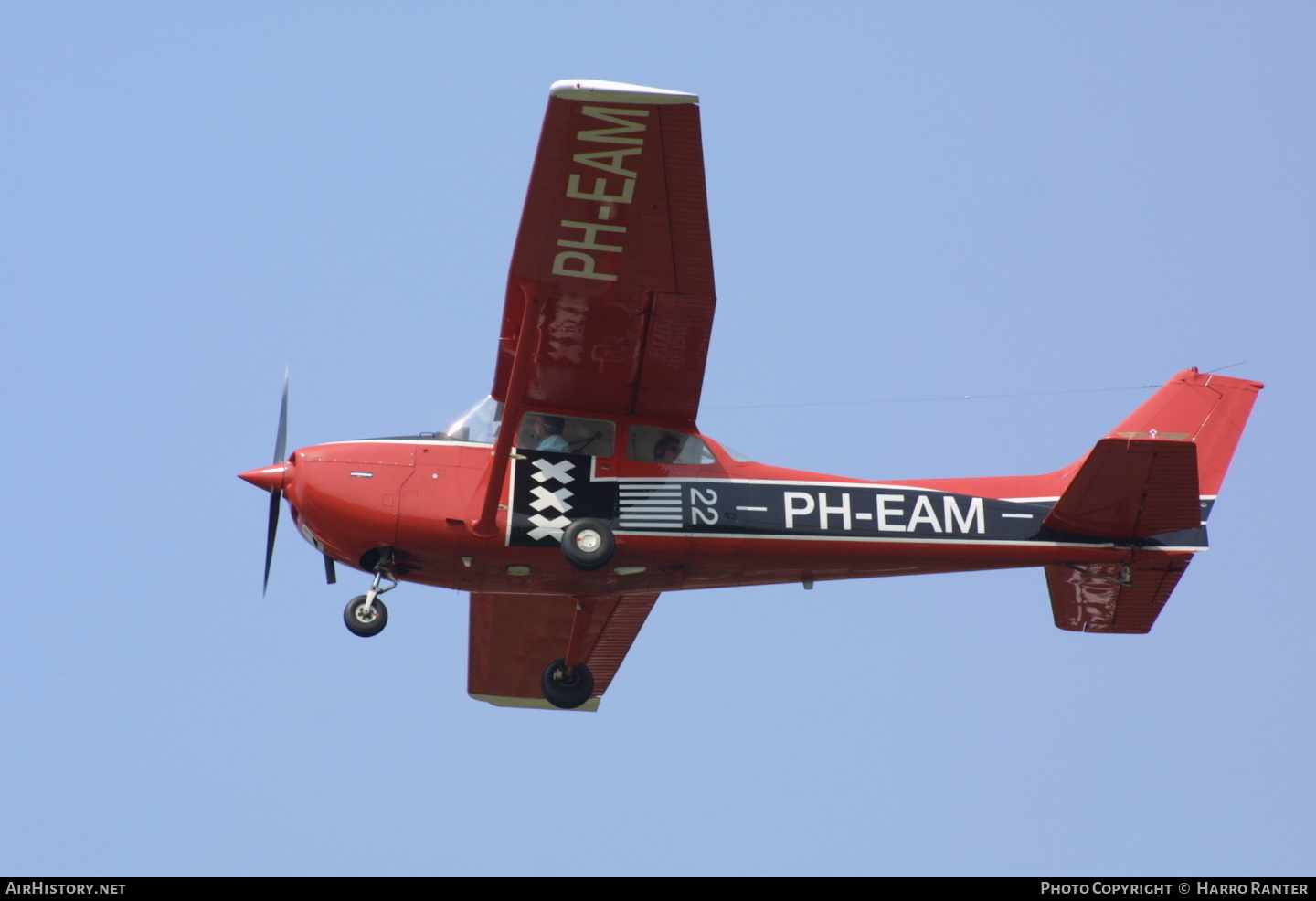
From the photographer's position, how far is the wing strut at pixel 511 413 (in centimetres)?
1389

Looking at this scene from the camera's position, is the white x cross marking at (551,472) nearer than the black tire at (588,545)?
No

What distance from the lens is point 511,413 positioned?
46.4 feet

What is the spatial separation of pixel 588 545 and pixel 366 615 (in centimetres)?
201

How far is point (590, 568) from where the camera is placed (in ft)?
46.5

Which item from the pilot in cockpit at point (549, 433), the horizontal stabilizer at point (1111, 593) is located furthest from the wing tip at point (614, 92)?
the horizontal stabilizer at point (1111, 593)

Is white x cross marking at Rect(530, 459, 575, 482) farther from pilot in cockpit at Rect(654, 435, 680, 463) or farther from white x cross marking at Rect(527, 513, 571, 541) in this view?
pilot in cockpit at Rect(654, 435, 680, 463)

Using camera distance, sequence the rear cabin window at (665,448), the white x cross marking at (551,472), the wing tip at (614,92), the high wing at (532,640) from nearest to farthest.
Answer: the wing tip at (614,92), the white x cross marking at (551,472), the rear cabin window at (665,448), the high wing at (532,640)

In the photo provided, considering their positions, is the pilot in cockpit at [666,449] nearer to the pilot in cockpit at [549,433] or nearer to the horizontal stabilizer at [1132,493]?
the pilot in cockpit at [549,433]

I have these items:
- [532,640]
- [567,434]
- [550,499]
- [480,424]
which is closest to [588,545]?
[550,499]

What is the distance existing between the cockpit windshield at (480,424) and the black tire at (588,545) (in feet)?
3.93

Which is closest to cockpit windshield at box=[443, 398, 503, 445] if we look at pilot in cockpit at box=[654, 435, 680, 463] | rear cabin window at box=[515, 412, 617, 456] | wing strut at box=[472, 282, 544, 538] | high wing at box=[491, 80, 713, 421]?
high wing at box=[491, 80, 713, 421]

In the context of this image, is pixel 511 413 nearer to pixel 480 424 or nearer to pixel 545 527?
pixel 480 424

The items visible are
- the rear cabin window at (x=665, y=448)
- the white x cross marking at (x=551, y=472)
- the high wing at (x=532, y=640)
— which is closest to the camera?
the white x cross marking at (x=551, y=472)
